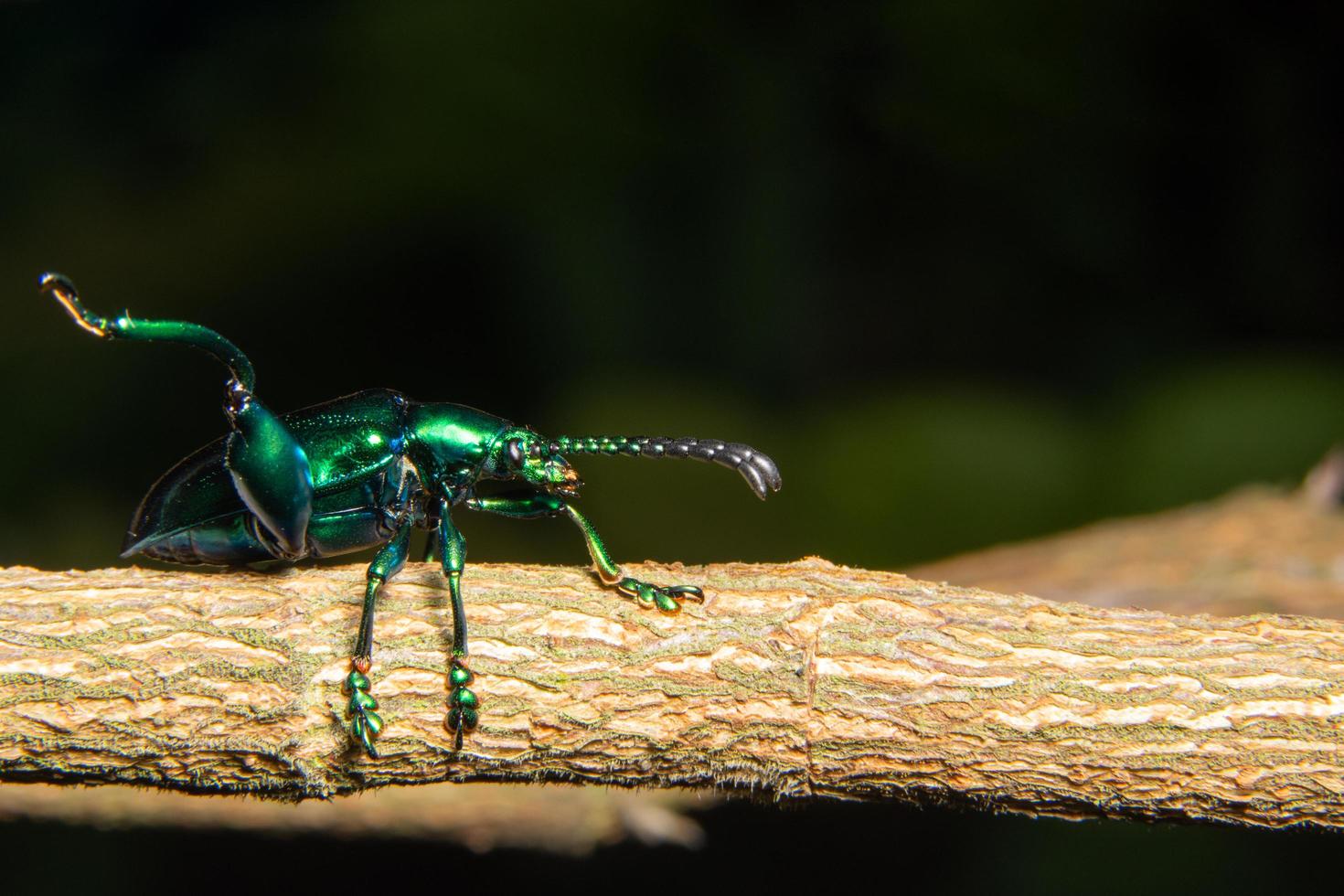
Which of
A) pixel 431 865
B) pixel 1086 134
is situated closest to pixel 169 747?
pixel 431 865

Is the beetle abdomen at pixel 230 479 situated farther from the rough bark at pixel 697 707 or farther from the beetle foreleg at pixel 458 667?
the beetle foreleg at pixel 458 667

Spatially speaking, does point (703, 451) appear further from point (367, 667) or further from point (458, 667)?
point (367, 667)

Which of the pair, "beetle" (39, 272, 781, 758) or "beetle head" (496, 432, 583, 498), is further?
"beetle head" (496, 432, 583, 498)

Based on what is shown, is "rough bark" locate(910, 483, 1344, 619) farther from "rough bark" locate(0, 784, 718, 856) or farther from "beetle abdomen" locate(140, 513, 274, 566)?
"beetle abdomen" locate(140, 513, 274, 566)

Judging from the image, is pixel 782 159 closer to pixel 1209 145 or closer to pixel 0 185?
pixel 1209 145

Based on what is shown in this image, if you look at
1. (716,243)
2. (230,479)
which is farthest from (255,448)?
(716,243)

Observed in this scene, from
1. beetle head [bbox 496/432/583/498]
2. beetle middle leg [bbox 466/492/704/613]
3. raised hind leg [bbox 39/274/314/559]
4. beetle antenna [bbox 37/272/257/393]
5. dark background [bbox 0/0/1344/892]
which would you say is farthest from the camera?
dark background [bbox 0/0/1344/892]

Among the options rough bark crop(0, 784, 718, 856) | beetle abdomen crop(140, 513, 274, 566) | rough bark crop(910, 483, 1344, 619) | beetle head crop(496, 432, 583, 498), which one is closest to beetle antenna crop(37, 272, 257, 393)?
beetle abdomen crop(140, 513, 274, 566)
